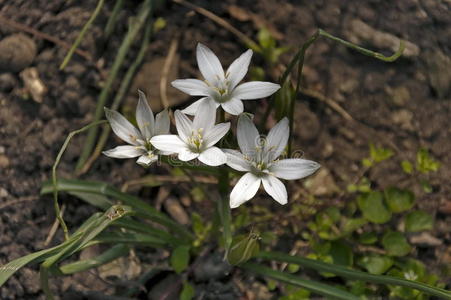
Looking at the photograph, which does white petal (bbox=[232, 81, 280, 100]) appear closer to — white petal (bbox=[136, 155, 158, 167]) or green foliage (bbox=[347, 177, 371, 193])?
white petal (bbox=[136, 155, 158, 167])

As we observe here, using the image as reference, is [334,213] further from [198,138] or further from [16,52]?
[16,52]

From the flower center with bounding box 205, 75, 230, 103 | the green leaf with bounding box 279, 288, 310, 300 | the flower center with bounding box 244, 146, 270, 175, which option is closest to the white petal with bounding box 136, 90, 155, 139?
the flower center with bounding box 205, 75, 230, 103

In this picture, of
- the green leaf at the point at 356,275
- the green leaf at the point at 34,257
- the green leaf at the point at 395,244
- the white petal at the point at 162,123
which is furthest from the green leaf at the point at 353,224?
the green leaf at the point at 34,257

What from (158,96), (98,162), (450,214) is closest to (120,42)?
(158,96)

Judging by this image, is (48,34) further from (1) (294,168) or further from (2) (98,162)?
(1) (294,168)

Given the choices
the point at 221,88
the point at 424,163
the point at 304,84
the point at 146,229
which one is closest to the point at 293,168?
the point at 221,88

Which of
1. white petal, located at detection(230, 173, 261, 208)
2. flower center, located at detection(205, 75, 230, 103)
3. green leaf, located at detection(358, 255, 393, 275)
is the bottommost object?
green leaf, located at detection(358, 255, 393, 275)
